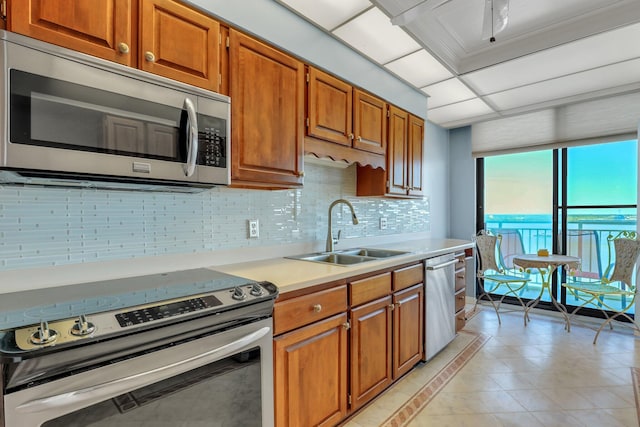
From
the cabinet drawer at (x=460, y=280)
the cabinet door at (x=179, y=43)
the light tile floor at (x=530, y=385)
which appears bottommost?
the light tile floor at (x=530, y=385)

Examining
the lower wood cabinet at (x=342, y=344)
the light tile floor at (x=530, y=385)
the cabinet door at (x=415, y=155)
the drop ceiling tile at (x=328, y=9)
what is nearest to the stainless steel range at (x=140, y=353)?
the lower wood cabinet at (x=342, y=344)

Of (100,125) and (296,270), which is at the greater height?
(100,125)

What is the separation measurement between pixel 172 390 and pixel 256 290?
0.42 metres

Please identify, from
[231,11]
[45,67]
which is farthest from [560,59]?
[45,67]

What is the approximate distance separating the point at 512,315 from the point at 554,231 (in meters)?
1.11

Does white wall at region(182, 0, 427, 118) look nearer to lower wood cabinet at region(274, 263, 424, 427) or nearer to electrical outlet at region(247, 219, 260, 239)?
electrical outlet at region(247, 219, 260, 239)

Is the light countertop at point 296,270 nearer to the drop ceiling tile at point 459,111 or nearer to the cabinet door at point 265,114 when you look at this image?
the cabinet door at point 265,114

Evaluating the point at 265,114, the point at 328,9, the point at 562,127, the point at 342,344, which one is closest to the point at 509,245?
the point at 562,127

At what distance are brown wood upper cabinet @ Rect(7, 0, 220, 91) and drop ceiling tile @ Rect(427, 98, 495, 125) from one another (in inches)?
111

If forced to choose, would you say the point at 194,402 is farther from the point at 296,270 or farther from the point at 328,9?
the point at 328,9

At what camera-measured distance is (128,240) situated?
1505 mm

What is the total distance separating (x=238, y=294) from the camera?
1245mm

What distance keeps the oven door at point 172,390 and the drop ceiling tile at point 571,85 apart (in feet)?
10.7

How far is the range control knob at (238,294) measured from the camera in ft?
4.01
